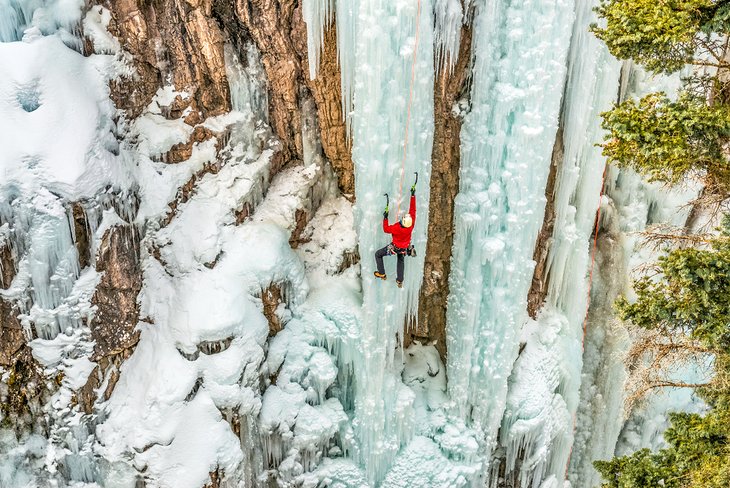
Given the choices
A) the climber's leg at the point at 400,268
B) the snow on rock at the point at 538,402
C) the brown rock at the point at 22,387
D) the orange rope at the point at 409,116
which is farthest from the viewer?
the snow on rock at the point at 538,402

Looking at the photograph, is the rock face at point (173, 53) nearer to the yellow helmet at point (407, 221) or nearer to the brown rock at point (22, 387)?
the yellow helmet at point (407, 221)

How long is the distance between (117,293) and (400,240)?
328cm

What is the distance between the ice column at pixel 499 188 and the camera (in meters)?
6.96

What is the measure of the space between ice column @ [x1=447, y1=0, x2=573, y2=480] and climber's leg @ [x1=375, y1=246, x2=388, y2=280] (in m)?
1.09

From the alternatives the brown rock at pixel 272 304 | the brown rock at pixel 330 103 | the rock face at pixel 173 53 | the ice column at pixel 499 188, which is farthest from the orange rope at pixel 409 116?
the rock face at pixel 173 53

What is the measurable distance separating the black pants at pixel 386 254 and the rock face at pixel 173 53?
258 cm

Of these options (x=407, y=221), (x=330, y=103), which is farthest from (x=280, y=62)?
(x=407, y=221)

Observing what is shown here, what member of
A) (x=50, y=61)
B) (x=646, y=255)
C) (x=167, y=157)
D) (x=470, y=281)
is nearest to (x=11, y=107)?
Answer: (x=50, y=61)

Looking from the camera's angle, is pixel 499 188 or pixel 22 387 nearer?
pixel 22 387

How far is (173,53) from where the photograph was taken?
753 centimetres

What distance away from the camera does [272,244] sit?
26.0 feet

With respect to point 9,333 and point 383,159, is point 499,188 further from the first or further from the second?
point 9,333

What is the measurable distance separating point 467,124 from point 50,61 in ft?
14.9

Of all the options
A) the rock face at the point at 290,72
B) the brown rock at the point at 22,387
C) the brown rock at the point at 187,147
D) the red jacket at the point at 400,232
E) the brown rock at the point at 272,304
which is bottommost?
the brown rock at the point at 22,387
